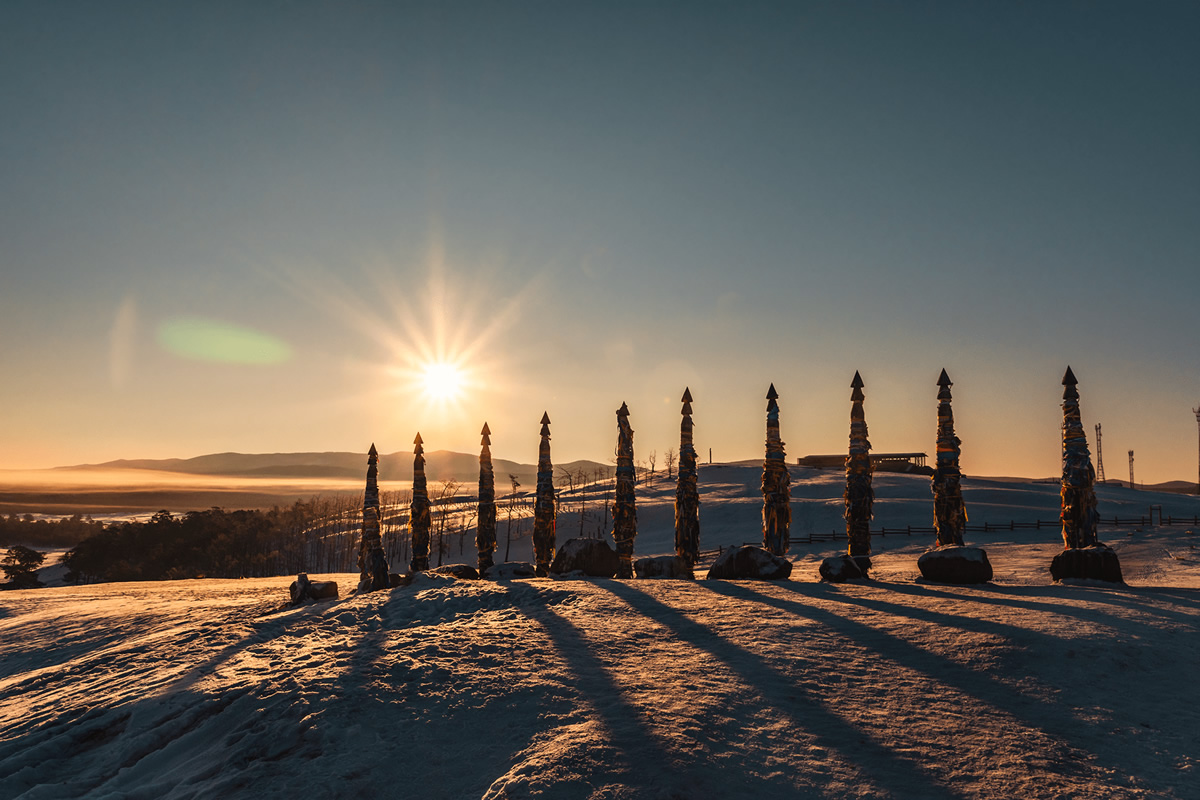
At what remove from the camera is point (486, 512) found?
32031mm

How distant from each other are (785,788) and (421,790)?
394 cm

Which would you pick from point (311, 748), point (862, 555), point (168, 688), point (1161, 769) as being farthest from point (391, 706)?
point (862, 555)

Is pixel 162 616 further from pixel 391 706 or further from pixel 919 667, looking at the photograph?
pixel 919 667

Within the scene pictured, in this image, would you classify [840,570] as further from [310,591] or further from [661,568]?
[310,591]

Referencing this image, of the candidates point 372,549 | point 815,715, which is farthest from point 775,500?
point 815,715

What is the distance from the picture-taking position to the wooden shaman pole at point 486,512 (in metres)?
31.2

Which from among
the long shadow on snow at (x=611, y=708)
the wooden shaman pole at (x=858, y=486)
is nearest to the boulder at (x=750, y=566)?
the wooden shaman pole at (x=858, y=486)

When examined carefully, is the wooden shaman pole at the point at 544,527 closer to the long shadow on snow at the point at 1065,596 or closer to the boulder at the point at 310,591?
the boulder at the point at 310,591

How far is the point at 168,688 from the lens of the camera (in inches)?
432

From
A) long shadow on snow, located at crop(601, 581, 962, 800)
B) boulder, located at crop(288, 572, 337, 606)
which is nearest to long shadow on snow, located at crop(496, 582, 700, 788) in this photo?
long shadow on snow, located at crop(601, 581, 962, 800)

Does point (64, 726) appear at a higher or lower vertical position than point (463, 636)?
lower

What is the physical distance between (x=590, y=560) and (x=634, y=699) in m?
13.6

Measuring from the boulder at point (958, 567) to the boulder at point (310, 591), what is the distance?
17976mm

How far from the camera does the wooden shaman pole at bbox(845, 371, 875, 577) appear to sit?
25125 millimetres
